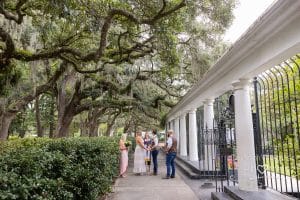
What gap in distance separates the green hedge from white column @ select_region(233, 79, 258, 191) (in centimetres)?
282

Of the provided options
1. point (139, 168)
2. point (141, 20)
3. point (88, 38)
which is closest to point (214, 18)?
point (141, 20)

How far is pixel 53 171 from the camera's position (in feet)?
11.6

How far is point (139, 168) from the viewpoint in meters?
10.3

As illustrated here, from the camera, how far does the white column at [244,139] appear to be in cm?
546

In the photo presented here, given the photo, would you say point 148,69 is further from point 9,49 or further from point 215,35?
point 9,49

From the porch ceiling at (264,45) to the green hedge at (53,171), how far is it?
10.5 ft

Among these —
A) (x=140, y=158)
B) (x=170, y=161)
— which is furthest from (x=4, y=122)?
(x=170, y=161)

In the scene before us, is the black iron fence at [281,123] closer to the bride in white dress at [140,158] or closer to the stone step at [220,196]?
the stone step at [220,196]

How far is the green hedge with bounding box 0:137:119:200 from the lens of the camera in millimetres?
2394

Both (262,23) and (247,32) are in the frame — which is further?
(247,32)

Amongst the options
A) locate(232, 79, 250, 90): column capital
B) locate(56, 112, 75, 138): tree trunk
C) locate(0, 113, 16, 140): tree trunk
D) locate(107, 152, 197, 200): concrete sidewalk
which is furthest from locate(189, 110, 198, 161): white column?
locate(0, 113, 16, 140): tree trunk

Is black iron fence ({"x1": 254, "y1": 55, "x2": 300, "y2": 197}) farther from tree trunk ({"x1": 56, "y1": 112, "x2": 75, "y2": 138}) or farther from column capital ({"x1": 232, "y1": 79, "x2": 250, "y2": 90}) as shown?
tree trunk ({"x1": 56, "y1": 112, "x2": 75, "y2": 138})

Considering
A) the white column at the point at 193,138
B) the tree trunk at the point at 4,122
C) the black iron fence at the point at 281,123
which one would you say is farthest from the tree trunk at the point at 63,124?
the black iron fence at the point at 281,123

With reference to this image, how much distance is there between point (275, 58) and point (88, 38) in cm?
605
